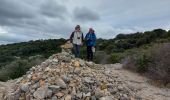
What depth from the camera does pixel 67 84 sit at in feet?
32.6

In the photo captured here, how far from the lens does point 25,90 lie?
10.1m

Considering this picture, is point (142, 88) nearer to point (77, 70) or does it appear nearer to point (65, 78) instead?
point (77, 70)

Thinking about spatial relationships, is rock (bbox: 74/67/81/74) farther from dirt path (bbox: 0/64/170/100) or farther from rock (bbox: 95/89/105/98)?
dirt path (bbox: 0/64/170/100)

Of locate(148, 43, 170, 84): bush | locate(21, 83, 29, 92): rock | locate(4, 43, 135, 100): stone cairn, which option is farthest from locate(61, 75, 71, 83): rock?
locate(148, 43, 170, 84): bush

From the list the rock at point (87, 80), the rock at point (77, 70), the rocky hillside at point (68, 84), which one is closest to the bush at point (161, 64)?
the rocky hillside at point (68, 84)

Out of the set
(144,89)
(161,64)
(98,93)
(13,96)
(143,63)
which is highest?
(161,64)

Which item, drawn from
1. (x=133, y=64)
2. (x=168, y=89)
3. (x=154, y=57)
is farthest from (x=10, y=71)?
(x=168, y=89)

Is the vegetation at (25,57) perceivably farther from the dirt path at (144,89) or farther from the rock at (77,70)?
the rock at (77,70)

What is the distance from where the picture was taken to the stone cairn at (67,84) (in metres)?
9.58

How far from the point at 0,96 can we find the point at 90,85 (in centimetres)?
304

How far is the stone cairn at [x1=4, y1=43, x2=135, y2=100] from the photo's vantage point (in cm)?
958

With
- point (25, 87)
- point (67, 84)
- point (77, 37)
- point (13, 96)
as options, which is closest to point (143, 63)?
point (77, 37)

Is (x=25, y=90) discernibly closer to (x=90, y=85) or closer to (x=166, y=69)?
(x=90, y=85)

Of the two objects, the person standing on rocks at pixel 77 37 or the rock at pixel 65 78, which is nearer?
the rock at pixel 65 78
